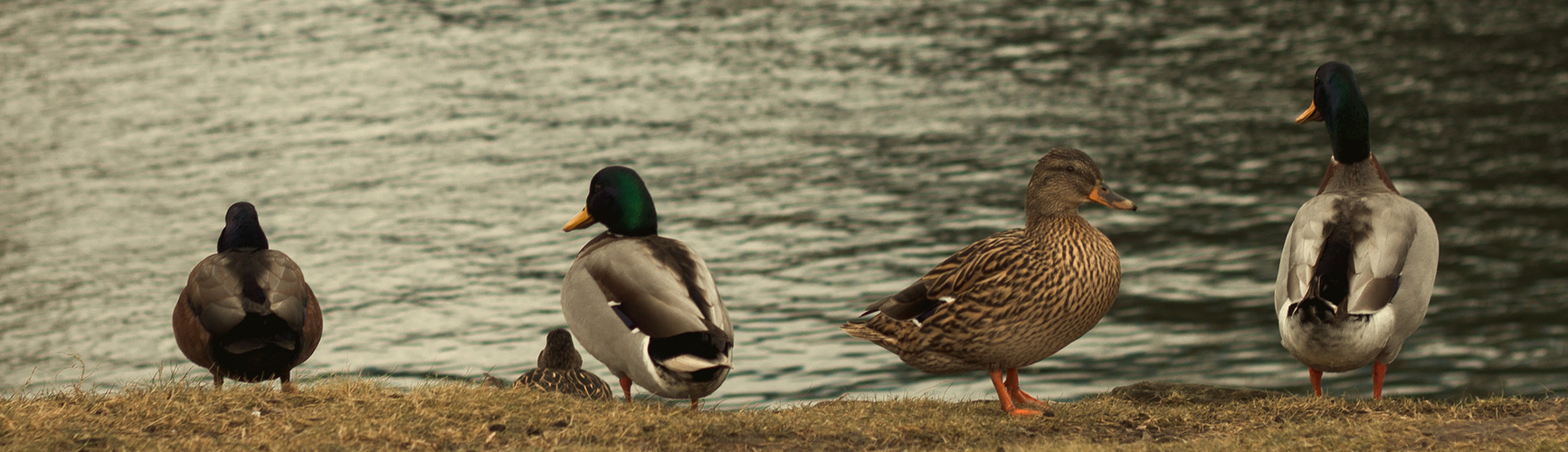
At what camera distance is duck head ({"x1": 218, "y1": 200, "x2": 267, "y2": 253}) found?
9.12 meters

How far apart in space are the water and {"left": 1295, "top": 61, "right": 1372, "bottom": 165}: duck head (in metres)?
3.20

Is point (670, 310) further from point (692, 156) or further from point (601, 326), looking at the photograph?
point (692, 156)


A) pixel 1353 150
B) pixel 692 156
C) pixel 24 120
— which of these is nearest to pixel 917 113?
pixel 692 156

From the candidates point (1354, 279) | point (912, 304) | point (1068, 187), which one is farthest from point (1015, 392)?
point (1354, 279)

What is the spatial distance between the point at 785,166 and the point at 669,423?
21160mm

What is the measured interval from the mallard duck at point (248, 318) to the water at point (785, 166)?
0.69m

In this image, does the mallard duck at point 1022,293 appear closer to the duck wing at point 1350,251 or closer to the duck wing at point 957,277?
the duck wing at point 957,277

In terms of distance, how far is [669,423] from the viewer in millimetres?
7910

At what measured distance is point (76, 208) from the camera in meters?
28.2

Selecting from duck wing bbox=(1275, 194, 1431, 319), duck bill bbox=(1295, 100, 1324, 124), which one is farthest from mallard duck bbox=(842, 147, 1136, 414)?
duck bill bbox=(1295, 100, 1324, 124)

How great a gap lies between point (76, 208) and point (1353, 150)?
24880 millimetres

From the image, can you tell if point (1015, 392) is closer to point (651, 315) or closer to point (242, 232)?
point (651, 315)

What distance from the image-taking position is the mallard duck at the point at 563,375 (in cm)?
1031

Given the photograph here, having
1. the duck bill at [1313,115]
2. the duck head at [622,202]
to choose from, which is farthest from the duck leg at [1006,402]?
the duck bill at [1313,115]
